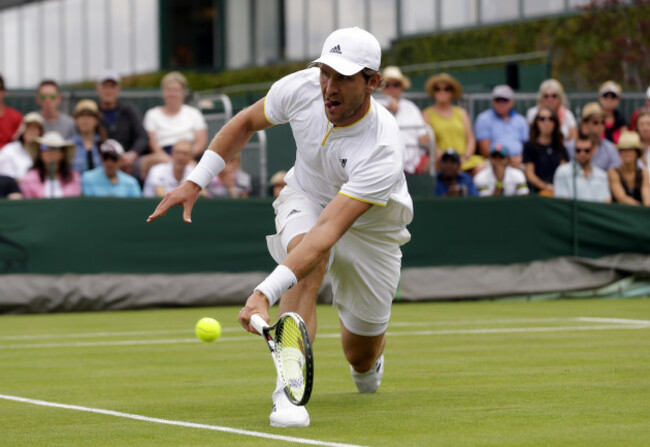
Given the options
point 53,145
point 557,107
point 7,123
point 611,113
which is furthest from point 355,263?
point 611,113

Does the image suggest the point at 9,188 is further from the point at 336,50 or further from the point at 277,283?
the point at 277,283

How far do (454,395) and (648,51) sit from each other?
19.0 meters

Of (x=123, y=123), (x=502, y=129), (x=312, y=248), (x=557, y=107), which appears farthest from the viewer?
(x=557, y=107)

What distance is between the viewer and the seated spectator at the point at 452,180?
1516 cm

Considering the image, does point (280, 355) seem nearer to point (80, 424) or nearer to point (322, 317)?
point (80, 424)

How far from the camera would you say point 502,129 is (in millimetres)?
16016

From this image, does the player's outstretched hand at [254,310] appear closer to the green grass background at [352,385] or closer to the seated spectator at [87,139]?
the green grass background at [352,385]

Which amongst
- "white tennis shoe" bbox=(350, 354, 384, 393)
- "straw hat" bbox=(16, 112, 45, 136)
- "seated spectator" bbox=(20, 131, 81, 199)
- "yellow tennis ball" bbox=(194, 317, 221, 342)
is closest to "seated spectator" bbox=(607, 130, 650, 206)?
"seated spectator" bbox=(20, 131, 81, 199)

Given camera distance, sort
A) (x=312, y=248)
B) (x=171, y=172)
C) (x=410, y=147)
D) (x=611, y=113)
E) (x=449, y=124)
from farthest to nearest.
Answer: (x=611, y=113), (x=449, y=124), (x=410, y=147), (x=171, y=172), (x=312, y=248)

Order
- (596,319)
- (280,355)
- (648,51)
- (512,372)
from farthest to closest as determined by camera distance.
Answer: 1. (648,51)
2. (596,319)
3. (512,372)
4. (280,355)

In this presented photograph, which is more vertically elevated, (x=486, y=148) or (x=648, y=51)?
(x=648, y=51)

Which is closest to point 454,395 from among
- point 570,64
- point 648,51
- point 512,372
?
point 512,372

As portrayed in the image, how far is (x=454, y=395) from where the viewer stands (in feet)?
22.9

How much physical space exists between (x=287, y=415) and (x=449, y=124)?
10268 mm
